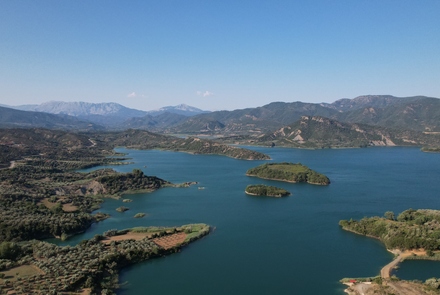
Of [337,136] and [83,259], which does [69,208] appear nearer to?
[83,259]

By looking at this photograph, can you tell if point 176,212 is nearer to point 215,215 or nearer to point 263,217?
point 215,215

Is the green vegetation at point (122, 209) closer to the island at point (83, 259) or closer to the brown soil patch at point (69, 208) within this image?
the brown soil patch at point (69, 208)

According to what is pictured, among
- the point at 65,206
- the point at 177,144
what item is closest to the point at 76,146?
the point at 177,144

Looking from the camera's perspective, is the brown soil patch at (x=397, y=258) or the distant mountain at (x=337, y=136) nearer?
the brown soil patch at (x=397, y=258)

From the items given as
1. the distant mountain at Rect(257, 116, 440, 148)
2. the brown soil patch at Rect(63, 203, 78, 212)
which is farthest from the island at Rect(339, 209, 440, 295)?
the distant mountain at Rect(257, 116, 440, 148)

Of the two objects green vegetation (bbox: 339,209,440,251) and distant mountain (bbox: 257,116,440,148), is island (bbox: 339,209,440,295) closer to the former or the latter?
green vegetation (bbox: 339,209,440,251)

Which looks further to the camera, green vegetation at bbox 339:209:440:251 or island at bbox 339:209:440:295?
green vegetation at bbox 339:209:440:251

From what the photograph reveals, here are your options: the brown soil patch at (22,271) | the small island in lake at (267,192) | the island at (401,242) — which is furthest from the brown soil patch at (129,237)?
the small island in lake at (267,192)

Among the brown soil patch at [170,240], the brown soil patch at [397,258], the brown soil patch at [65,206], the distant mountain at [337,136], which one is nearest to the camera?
the brown soil patch at [397,258]
